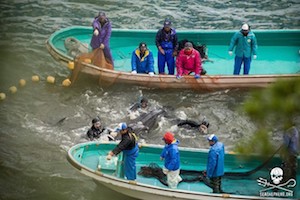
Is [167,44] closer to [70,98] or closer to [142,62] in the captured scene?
[142,62]

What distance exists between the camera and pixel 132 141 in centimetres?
920

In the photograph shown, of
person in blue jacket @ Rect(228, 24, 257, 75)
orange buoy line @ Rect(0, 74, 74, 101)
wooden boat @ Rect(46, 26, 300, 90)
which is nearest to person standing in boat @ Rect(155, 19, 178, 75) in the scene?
wooden boat @ Rect(46, 26, 300, 90)

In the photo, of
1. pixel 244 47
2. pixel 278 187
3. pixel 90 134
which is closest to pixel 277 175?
pixel 278 187

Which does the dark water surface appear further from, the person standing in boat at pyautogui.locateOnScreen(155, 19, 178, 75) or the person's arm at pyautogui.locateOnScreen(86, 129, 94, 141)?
the person standing in boat at pyautogui.locateOnScreen(155, 19, 178, 75)

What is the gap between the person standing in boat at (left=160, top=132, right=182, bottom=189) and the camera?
8.98 meters

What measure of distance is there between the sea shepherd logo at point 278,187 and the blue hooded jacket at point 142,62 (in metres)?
5.04

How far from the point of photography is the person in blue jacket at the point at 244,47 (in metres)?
13.1

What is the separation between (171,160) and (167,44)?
5059 millimetres

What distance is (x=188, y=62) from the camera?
42.8 feet

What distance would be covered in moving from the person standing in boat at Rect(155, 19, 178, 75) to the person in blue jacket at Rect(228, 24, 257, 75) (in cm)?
149

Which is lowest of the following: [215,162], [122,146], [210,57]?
[215,162]

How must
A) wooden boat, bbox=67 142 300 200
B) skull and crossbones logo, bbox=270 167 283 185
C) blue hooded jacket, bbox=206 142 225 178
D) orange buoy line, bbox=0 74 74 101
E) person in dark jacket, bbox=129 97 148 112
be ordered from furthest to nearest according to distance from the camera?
1. orange buoy line, bbox=0 74 74 101
2. person in dark jacket, bbox=129 97 148 112
3. skull and crossbones logo, bbox=270 167 283 185
4. wooden boat, bbox=67 142 300 200
5. blue hooded jacket, bbox=206 142 225 178

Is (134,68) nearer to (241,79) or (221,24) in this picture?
(241,79)

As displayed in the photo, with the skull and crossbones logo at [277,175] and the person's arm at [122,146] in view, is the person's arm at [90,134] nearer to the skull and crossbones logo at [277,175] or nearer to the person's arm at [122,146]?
the person's arm at [122,146]
